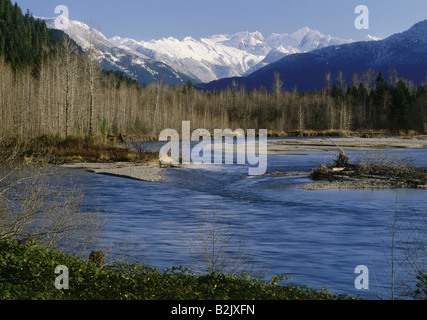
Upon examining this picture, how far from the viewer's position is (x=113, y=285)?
1140 cm

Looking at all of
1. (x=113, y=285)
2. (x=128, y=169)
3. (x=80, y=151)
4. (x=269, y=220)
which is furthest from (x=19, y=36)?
(x=113, y=285)

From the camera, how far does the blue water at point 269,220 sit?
54.4 ft

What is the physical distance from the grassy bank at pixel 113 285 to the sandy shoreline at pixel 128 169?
26075mm

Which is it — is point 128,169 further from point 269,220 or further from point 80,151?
point 269,220

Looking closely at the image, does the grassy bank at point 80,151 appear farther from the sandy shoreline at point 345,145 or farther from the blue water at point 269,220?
the sandy shoreline at point 345,145

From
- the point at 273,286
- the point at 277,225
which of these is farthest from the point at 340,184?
the point at 273,286

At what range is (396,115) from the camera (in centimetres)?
11712

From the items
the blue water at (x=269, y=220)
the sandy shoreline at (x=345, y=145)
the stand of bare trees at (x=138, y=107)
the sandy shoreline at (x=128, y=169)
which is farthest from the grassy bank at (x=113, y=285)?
the sandy shoreline at (x=345, y=145)

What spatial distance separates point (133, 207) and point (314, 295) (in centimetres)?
1830

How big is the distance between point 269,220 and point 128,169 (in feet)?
75.8

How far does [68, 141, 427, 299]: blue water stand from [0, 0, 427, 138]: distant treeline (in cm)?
2983

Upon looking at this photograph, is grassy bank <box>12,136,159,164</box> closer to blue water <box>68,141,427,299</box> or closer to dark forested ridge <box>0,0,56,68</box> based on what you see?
blue water <box>68,141,427,299</box>

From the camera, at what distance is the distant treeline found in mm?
68250
